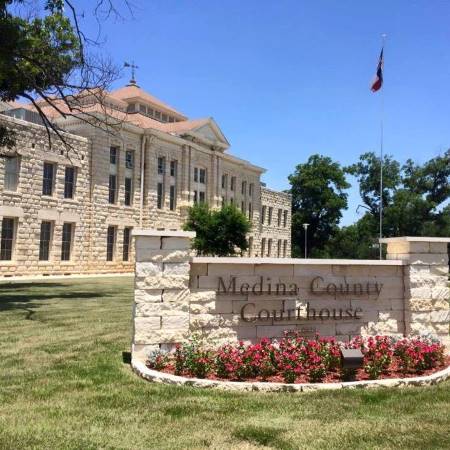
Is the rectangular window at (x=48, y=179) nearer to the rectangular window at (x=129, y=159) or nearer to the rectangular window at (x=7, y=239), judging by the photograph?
the rectangular window at (x=7, y=239)

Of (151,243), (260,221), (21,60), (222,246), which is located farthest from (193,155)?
(151,243)

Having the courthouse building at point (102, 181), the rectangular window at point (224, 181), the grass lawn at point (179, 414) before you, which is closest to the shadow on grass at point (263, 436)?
the grass lawn at point (179, 414)

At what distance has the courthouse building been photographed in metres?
28.5

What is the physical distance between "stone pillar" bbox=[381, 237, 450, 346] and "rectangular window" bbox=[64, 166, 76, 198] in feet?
88.8

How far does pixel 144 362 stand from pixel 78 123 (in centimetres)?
3003

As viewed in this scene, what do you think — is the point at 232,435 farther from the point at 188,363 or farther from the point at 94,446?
the point at 188,363

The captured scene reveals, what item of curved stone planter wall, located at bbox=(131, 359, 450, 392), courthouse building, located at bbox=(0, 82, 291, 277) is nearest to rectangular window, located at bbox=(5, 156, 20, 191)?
courthouse building, located at bbox=(0, 82, 291, 277)

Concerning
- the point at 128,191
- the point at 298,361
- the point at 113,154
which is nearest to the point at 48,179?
the point at 113,154

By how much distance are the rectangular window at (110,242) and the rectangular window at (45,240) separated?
5025mm

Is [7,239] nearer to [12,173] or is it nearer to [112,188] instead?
[12,173]

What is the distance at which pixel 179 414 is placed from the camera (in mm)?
5094

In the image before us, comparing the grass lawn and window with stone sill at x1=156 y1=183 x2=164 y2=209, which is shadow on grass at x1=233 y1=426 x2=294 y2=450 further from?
window with stone sill at x1=156 y1=183 x2=164 y2=209

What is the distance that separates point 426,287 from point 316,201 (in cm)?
6484

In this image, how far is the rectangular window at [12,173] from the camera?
28.0 m
